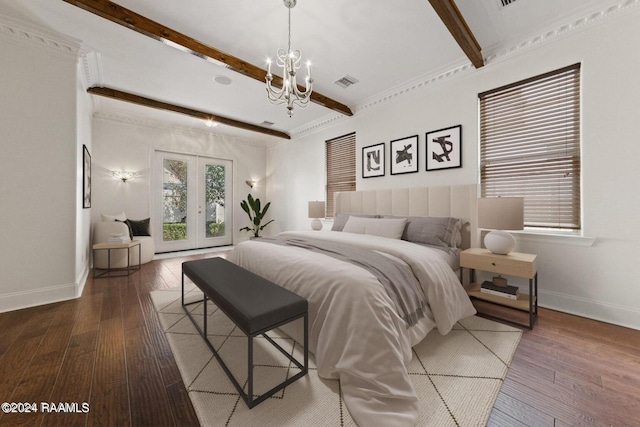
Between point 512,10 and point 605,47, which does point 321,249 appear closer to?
point 512,10

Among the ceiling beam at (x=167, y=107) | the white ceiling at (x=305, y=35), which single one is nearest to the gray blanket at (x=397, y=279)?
the white ceiling at (x=305, y=35)

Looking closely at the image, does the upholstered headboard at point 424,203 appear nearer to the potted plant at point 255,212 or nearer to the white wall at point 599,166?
the white wall at point 599,166

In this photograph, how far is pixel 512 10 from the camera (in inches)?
88.0

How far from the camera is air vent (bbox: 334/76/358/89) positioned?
3.38 m

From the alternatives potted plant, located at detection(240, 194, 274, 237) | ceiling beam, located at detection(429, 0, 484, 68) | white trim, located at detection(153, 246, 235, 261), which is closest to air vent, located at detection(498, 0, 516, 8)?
ceiling beam, located at detection(429, 0, 484, 68)

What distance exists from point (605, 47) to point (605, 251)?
5.89 feet

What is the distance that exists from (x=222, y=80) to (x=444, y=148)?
10.2 ft

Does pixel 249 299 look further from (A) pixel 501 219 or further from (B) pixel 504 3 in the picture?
(B) pixel 504 3

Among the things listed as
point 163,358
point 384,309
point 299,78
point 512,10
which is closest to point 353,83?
point 299,78

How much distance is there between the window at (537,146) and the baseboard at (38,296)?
15.8 ft

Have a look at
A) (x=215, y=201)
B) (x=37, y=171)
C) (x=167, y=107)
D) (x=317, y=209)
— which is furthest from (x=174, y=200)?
(x=317, y=209)

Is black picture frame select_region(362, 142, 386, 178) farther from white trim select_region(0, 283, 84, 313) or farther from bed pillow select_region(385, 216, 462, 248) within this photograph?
white trim select_region(0, 283, 84, 313)

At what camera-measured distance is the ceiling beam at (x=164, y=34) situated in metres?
2.05

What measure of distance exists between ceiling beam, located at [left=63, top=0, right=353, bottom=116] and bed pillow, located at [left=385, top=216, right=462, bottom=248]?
2.51 meters
